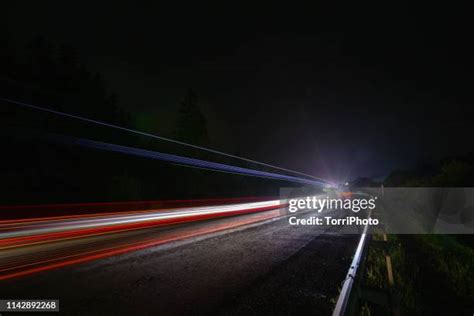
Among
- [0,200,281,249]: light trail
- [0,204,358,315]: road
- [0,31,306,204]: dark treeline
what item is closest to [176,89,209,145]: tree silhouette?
[0,31,306,204]: dark treeline

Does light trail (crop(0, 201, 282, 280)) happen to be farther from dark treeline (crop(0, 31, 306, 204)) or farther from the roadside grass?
dark treeline (crop(0, 31, 306, 204))

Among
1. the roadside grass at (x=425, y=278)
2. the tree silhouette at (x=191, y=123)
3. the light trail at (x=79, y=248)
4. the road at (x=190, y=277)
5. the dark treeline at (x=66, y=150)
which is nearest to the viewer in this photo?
the road at (x=190, y=277)

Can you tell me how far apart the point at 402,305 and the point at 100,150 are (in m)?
28.8

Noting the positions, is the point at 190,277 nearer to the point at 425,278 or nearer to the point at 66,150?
the point at 425,278

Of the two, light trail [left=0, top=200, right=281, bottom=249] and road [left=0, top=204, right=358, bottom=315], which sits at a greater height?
light trail [left=0, top=200, right=281, bottom=249]

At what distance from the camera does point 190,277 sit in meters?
6.14

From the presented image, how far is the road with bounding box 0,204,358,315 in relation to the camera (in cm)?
471

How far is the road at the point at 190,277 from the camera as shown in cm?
471

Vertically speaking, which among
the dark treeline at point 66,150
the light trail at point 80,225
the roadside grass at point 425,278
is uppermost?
the dark treeline at point 66,150

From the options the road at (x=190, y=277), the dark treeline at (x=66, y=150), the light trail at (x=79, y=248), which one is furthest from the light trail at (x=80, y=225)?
the dark treeline at (x=66, y=150)

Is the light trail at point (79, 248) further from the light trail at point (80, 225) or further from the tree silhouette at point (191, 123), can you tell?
the tree silhouette at point (191, 123)

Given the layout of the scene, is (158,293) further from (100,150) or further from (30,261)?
(100,150)

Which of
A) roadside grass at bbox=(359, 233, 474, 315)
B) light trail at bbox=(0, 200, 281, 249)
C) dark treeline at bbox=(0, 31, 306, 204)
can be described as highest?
dark treeline at bbox=(0, 31, 306, 204)

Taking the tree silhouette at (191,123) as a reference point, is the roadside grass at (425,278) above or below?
below
